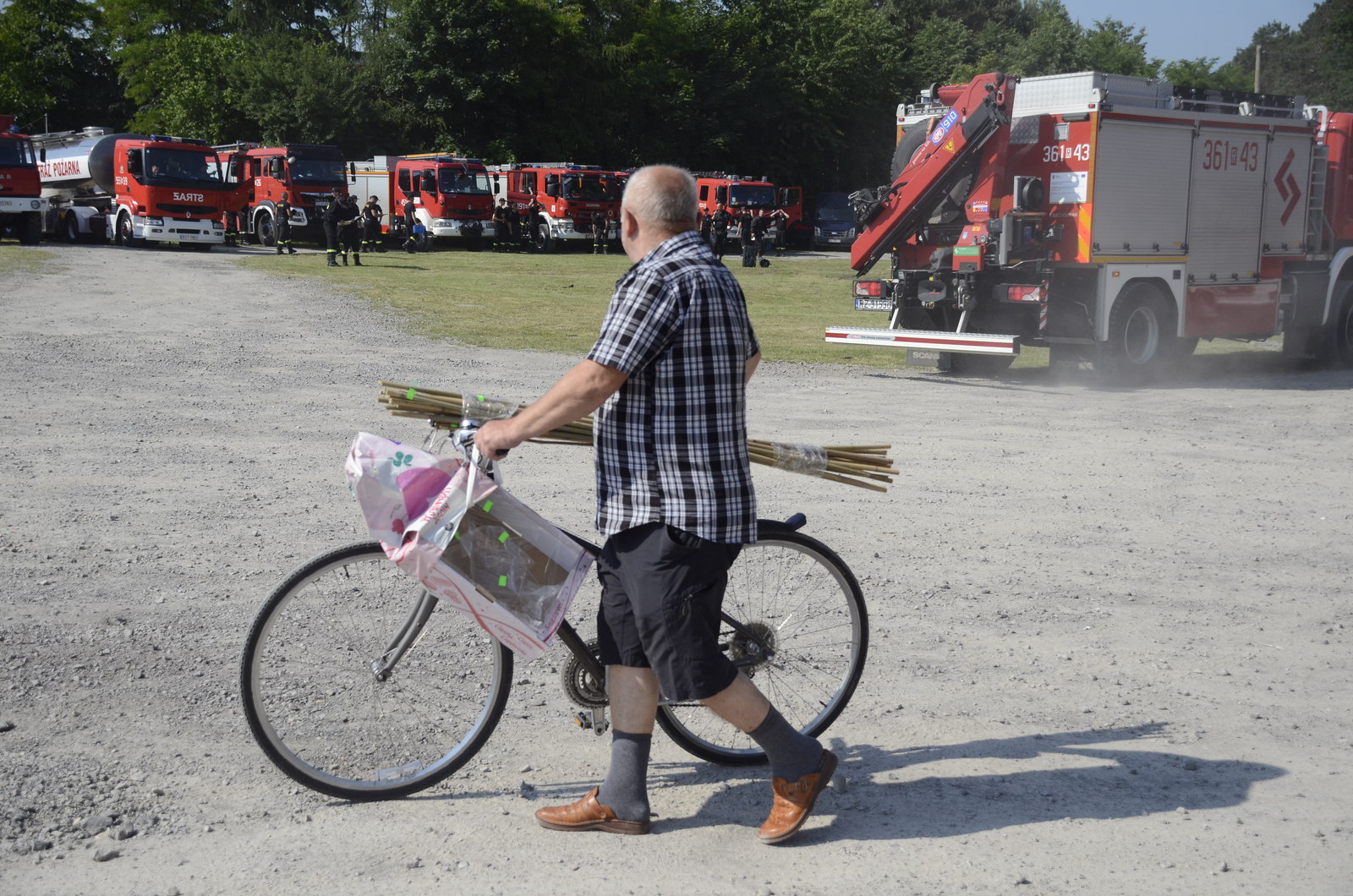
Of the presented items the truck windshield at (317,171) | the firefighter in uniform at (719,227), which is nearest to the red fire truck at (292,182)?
the truck windshield at (317,171)

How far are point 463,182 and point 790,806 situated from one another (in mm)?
39404

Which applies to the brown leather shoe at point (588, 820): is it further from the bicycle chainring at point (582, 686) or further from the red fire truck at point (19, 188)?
the red fire truck at point (19, 188)

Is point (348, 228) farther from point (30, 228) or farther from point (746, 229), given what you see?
point (746, 229)

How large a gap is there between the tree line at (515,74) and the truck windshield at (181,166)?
17.7 metres

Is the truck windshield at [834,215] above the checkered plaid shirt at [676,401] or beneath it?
above

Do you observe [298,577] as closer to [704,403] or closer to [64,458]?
[704,403]

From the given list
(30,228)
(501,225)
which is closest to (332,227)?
(30,228)

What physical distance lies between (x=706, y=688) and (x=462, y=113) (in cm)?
5262

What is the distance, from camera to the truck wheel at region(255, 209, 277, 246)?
39047 millimetres

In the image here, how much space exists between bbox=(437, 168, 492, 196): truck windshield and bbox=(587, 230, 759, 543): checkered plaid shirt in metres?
38.9

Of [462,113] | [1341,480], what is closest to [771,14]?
[462,113]

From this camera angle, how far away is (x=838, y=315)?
22.2m

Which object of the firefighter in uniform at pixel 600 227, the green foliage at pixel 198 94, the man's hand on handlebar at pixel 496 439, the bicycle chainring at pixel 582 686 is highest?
the green foliage at pixel 198 94

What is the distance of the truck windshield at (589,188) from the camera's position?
4325 centimetres
